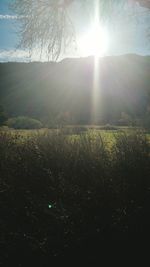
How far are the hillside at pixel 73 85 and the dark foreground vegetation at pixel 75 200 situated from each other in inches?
4681

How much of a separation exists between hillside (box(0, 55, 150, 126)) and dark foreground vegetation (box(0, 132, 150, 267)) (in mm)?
118910

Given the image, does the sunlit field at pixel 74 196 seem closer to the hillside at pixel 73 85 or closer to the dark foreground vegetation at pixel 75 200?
the dark foreground vegetation at pixel 75 200

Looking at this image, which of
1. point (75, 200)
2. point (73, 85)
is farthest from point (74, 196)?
point (73, 85)

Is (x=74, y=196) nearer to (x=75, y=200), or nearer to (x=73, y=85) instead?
(x=75, y=200)

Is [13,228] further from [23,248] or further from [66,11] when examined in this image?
[66,11]

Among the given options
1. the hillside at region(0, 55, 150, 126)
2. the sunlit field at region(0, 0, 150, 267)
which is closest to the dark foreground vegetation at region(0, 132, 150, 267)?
the sunlit field at region(0, 0, 150, 267)

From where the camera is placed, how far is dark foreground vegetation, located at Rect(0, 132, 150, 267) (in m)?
5.82

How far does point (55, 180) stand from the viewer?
6660 millimetres

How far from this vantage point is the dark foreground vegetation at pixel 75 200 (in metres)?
5.82

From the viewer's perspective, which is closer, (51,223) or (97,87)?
(51,223)

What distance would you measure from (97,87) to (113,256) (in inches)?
6148

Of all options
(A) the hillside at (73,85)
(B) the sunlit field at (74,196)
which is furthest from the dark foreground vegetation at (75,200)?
(A) the hillside at (73,85)

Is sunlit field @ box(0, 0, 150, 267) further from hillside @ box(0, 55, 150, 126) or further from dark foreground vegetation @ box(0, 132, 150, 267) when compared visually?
hillside @ box(0, 55, 150, 126)

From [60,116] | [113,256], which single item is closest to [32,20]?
[60,116]
